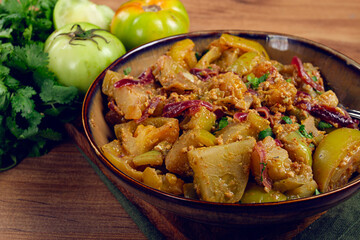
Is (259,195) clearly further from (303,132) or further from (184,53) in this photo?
(184,53)

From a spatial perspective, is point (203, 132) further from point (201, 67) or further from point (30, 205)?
point (30, 205)

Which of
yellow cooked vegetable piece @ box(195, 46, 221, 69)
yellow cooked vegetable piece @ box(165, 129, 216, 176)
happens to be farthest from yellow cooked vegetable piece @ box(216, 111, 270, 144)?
yellow cooked vegetable piece @ box(195, 46, 221, 69)

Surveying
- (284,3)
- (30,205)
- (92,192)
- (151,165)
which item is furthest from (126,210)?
(284,3)

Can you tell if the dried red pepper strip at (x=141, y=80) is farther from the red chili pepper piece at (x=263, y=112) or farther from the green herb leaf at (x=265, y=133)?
the green herb leaf at (x=265, y=133)

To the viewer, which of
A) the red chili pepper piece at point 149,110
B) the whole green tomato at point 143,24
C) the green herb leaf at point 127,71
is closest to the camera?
the red chili pepper piece at point 149,110

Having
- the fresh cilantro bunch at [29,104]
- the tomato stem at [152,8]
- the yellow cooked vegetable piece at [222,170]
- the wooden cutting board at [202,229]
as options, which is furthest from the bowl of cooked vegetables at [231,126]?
the tomato stem at [152,8]
